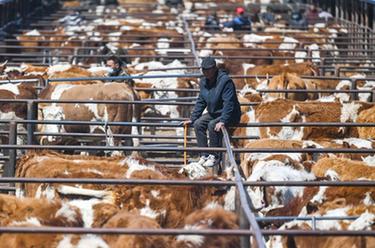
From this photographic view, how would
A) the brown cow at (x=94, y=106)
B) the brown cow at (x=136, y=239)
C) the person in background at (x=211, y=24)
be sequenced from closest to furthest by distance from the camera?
the brown cow at (x=136, y=239), the brown cow at (x=94, y=106), the person in background at (x=211, y=24)

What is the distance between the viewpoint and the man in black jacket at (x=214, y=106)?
9.93 m

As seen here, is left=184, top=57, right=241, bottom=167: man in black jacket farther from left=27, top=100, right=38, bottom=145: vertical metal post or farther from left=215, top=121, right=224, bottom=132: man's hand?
left=27, top=100, right=38, bottom=145: vertical metal post

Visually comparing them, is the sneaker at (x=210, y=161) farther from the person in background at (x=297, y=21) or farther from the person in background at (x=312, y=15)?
the person in background at (x=312, y=15)

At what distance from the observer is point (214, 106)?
10.3 meters

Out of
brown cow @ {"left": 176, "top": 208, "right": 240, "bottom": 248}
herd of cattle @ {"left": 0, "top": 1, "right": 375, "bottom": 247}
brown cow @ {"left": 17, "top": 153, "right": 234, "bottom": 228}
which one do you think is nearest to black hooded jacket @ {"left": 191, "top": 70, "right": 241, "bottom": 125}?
herd of cattle @ {"left": 0, "top": 1, "right": 375, "bottom": 247}

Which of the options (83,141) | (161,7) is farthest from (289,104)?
(161,7)

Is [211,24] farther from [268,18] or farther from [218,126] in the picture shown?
[218,126]

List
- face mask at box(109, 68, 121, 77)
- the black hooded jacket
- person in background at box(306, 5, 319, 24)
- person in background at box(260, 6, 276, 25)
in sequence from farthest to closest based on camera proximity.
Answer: person in background at box(260, 6, 276, 25), person in background at box(306, 5, 319, 24), face mask at box(109, 68, 121, 77), the black hooded jacket

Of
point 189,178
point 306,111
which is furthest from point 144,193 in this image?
point 306,111

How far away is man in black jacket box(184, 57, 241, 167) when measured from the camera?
391 inches

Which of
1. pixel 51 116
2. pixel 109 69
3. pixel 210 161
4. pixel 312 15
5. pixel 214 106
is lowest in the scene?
pixel 312 15

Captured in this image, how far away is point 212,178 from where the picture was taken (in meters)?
8.20

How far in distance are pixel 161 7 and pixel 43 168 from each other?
99.2ft

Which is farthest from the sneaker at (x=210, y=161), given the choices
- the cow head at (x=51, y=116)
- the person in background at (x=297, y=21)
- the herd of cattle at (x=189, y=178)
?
the person in background at (x=297, y=21)
